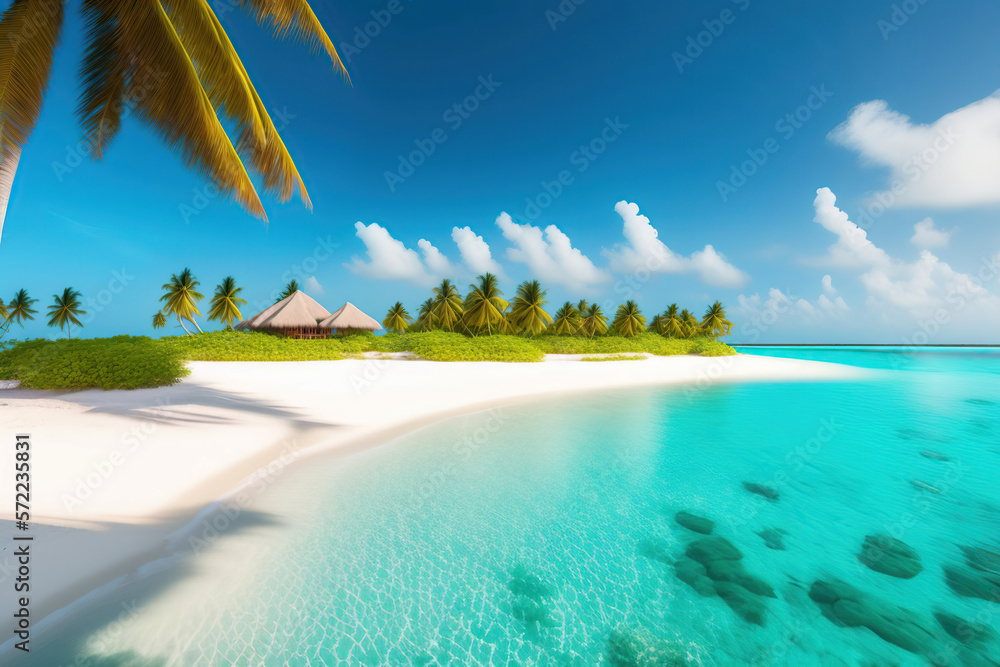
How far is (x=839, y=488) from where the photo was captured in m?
6.05

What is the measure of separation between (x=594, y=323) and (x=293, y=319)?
1146 inches

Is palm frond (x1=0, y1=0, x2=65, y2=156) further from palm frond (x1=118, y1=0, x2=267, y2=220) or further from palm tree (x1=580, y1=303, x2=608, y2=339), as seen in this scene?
palm tree (x1=580, y1=303, x2=608, y2=339)

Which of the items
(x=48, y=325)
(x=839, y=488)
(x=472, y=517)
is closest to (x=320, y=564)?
(x=472, y=517)

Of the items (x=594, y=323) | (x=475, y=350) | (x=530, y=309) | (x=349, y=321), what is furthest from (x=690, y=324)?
(x=349, y=321)

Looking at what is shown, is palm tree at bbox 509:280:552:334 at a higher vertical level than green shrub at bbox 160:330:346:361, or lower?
higher

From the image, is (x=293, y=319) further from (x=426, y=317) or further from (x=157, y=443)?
(x=157, y=443)

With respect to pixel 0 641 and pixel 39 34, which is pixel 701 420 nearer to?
pixel 0 641

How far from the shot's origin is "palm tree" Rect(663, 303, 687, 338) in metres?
43.0

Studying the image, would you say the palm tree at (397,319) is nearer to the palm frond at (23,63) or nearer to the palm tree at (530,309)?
the palm tree at (530,309)

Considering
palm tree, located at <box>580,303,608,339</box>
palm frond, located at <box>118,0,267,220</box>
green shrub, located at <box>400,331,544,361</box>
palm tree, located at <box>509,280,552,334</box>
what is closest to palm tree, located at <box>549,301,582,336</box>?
palm tree, located at <box>580,303,608,339</box>

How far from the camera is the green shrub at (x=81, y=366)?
8.88 metres

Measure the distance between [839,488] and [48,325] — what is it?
64.0 meters

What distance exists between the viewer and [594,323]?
38.1 metres

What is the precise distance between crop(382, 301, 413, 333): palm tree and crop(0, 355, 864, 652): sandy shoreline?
38751mm
